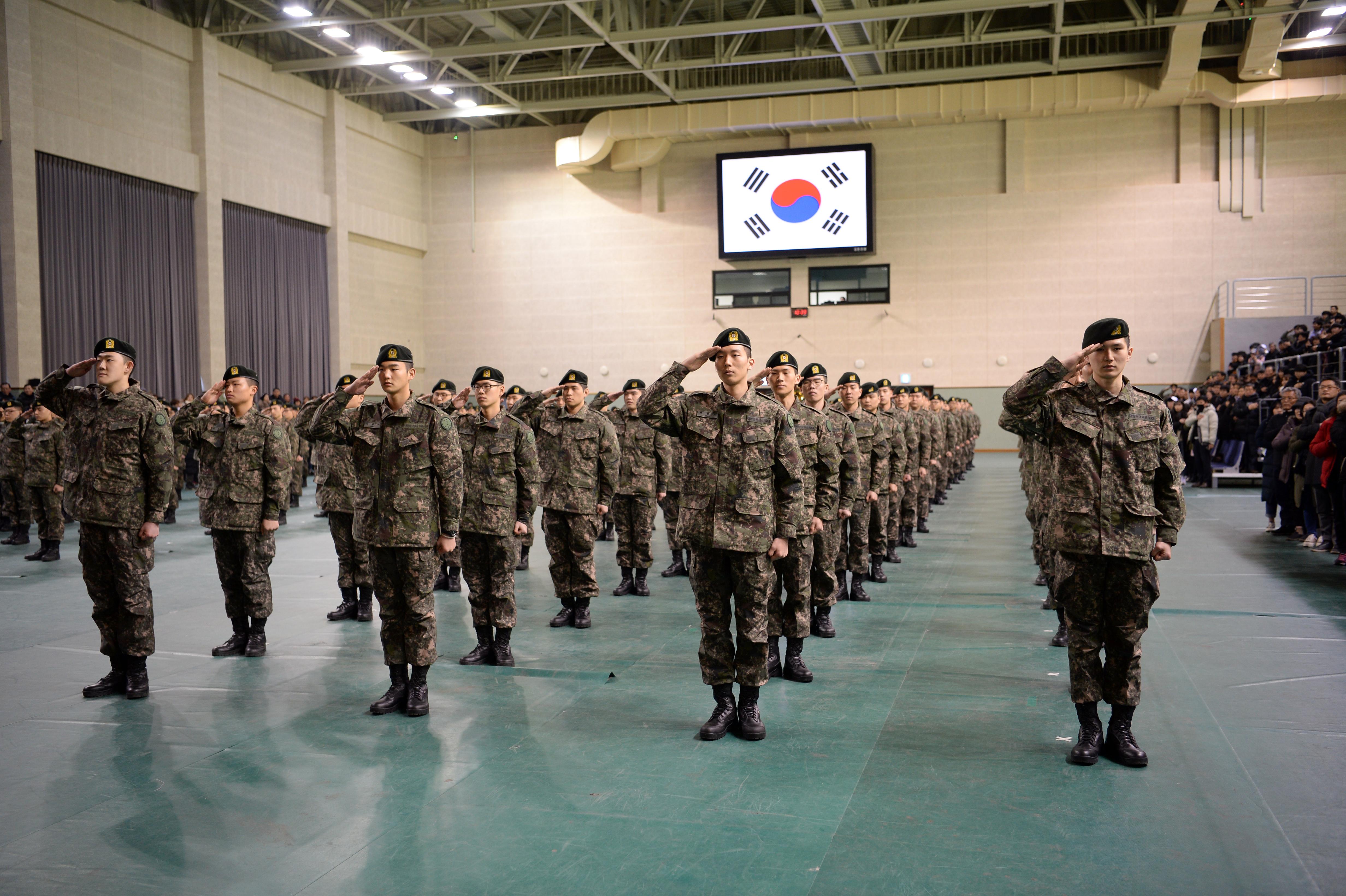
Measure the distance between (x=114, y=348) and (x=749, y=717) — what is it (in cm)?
379

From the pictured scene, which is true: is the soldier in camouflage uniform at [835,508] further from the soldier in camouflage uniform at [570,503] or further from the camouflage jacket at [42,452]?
the camouflage jacket at [42,452]

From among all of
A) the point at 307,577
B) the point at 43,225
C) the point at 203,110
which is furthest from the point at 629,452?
the point at 203,110

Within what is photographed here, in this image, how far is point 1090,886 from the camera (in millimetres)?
2939

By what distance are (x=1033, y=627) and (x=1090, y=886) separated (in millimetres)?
3856

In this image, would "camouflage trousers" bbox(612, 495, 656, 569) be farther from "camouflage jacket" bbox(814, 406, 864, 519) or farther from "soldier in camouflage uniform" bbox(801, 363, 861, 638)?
"camouflage jacket" bbox(814, 406, 864, 519)

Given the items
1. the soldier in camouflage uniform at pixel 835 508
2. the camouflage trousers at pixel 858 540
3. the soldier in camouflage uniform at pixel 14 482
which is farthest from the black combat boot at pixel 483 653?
the soldier in camouflage uniform at pixel 14 482

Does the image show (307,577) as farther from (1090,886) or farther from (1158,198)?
(1158,198)

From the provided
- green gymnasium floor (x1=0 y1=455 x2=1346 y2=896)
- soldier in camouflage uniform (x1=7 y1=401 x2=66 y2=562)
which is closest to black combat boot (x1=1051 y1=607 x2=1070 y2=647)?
green gymnasium floor (x1=0 y1=455 x2=1346 y2=896)

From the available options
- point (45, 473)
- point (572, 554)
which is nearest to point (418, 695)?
point (572, 554)

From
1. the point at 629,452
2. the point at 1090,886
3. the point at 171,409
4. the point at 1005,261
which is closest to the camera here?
the point at 1090,886

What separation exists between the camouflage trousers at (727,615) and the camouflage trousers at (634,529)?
11.9ft

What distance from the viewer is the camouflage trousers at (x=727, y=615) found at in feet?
14.3

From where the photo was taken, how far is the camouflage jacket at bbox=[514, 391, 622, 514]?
681 cm

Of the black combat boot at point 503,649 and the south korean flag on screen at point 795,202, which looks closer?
the black combat boot at point 503,649
